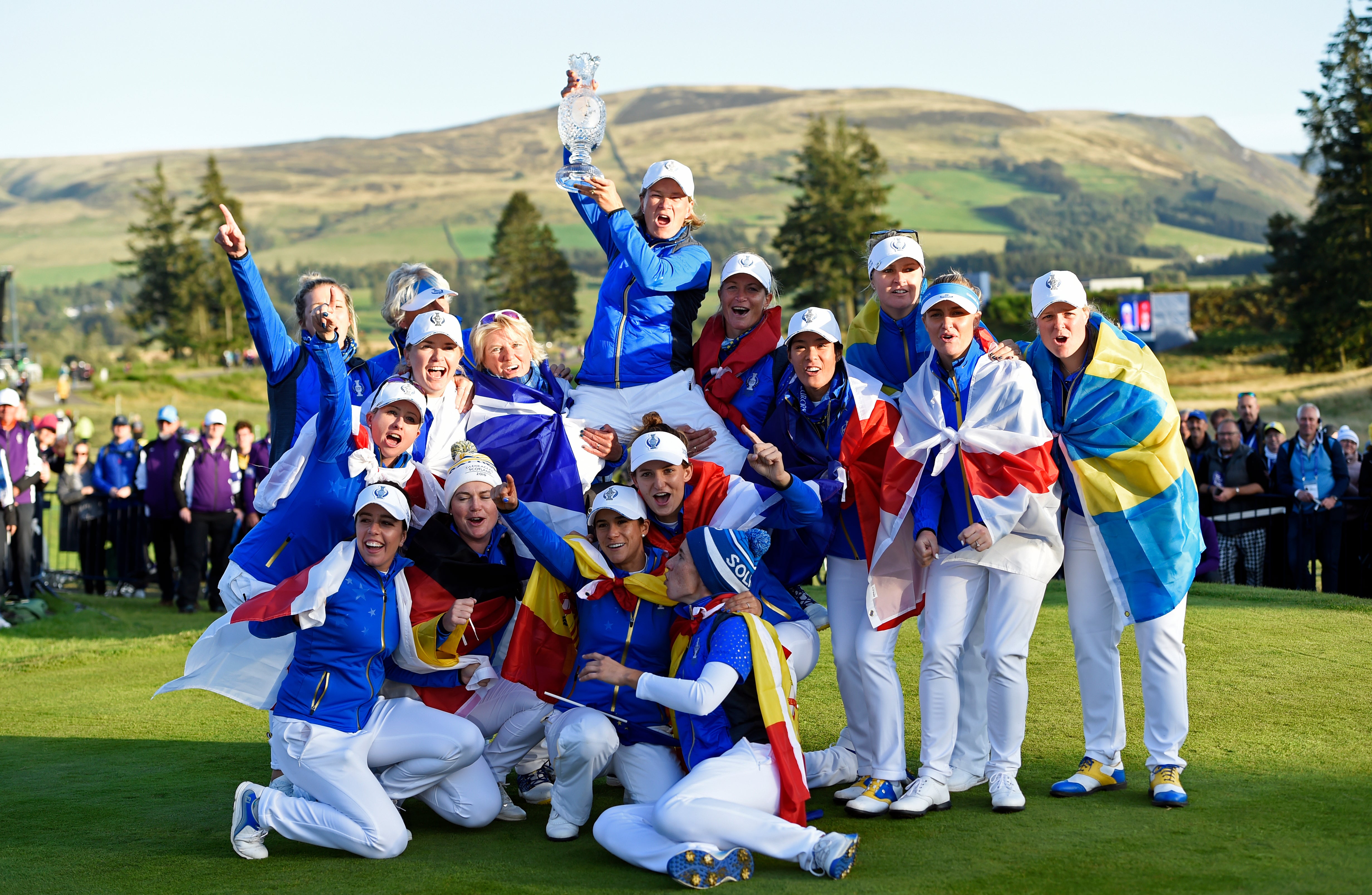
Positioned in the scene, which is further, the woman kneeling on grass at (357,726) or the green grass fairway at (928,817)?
the woman kneeling on grass at (357,726)

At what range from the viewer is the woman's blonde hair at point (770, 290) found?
19.4ft

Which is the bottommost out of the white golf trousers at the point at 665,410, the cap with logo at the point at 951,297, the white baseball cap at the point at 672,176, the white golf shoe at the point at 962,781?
the white golf shoe at the point at 962,781

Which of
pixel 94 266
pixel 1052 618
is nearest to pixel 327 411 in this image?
pixel 1052 618

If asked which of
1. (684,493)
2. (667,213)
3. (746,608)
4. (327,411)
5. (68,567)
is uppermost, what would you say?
(667,213)

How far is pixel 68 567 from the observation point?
16.6 m

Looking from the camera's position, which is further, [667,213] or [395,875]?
[667,213]

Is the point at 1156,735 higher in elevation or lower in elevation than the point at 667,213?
lower

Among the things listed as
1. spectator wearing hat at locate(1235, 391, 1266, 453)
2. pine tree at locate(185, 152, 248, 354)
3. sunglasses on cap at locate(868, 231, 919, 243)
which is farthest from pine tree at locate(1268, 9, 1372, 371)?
pine tree at locate(185, 152, 248, 354)

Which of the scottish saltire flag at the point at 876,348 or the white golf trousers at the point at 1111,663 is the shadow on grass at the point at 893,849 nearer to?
the white golf trousers at the point at 1111,663

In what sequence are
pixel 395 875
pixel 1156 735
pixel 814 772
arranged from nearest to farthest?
pixel 395 875 < pixel 1156 735 < pixel 814 772

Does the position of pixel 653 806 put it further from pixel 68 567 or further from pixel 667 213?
pixel 68 567

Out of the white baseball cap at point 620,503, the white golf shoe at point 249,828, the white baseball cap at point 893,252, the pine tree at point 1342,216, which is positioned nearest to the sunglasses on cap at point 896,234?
the white baseball cap at point 893,252

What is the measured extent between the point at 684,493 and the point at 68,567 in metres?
14.1

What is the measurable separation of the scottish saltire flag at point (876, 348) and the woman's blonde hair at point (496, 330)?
158 cm
